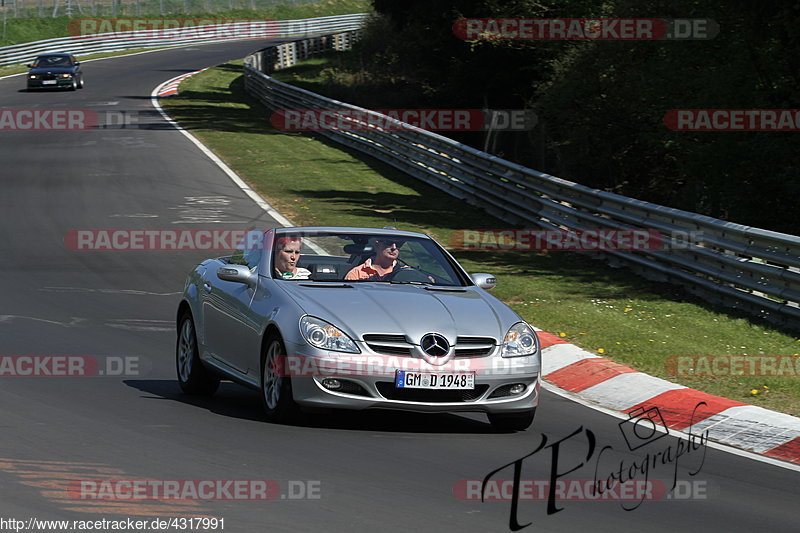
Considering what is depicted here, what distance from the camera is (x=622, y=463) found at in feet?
26.4

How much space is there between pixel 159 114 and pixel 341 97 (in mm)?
9712

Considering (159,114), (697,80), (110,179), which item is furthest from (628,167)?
(159,114)

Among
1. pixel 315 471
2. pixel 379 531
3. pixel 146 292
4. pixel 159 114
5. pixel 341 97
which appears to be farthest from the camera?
pixel 341 97

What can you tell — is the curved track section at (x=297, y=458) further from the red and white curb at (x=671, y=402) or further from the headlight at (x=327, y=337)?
the headlight at (x=327, y=337)

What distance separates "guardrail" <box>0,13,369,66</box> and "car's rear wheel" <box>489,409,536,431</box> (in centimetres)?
5563

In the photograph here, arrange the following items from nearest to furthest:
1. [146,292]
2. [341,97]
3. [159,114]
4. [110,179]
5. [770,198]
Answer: [146,292], [770,198], [110,179], [159,114], [341,97]

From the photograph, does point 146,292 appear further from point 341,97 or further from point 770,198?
point 341,97

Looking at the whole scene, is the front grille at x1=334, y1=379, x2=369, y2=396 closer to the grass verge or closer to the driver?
the driver

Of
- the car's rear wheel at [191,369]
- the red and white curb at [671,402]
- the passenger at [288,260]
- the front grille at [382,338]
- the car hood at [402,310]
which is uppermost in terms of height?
the passenger at [288,260]

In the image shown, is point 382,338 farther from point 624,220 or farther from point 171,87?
point 171,87

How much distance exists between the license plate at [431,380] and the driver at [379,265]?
1386 mm

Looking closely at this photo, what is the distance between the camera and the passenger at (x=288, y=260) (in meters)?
9.70

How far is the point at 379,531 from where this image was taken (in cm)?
616

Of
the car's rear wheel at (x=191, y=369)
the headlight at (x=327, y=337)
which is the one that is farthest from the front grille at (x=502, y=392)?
the car's rear wheel at (x=191, y=369)
